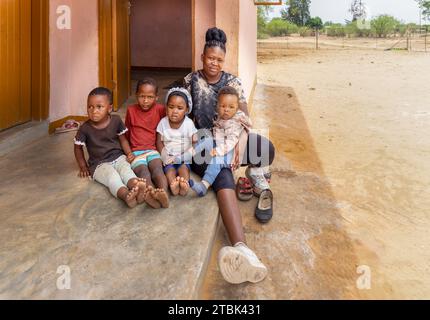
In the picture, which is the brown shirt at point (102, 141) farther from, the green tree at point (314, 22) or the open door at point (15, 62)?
the green tree at point (314, 22)

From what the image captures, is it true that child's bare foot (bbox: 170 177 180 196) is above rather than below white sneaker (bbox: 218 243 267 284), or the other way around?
above

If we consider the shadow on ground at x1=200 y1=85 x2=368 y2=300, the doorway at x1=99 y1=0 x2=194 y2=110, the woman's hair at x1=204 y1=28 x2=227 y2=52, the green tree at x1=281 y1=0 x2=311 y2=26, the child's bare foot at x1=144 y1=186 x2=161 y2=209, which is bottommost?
the shadow on ground at x1=200 y1=85 x2=368 y2=300

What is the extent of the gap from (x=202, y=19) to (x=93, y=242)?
10.7 ft

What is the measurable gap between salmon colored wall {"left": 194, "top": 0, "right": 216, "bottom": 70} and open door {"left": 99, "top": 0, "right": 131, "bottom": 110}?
1.10 meters

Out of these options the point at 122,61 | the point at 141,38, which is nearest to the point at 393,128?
the point at 122,61

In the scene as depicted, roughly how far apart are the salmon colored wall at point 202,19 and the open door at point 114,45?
3.61 ft

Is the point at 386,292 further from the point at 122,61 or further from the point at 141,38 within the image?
the point at 141,38

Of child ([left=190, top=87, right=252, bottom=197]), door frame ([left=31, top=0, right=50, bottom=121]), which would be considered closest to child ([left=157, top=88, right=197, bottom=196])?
child ([left=190, top=87, right=252, bottom=197])

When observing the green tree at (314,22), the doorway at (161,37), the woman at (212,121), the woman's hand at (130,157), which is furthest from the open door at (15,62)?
the green tree at (314,22)

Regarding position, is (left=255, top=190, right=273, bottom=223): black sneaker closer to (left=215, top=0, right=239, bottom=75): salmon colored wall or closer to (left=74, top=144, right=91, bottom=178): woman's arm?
(left=74, top=144, right=91, bottom=178): woman's arm

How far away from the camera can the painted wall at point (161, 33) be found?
10.3 meters

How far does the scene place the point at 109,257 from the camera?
6.61 ft

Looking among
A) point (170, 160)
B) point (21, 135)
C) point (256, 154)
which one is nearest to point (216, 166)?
point (170, 160)

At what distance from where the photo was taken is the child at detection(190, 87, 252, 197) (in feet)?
8.75
